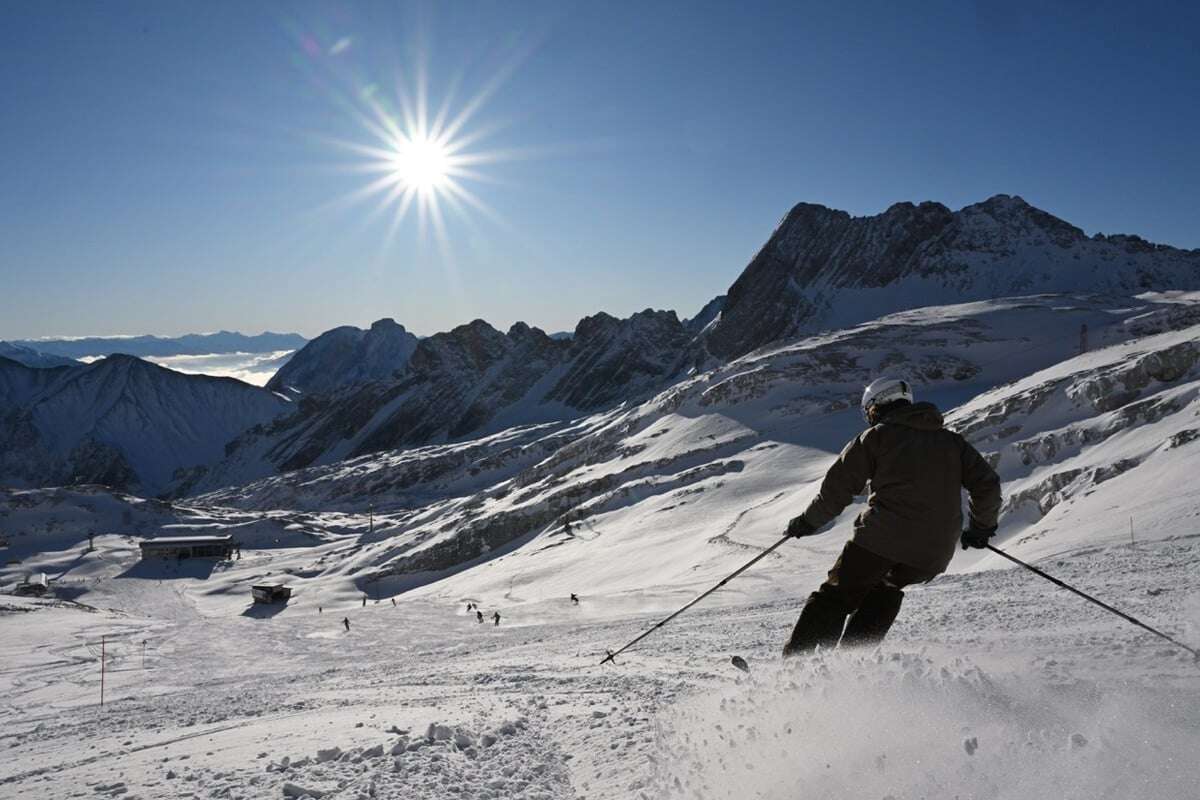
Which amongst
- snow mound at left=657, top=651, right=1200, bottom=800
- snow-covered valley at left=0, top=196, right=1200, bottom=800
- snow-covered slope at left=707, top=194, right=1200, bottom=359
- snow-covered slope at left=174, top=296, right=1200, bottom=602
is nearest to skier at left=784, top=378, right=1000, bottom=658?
snow-covered valley at left=0, top=196, right=1200, bottom=800

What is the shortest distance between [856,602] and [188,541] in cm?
9672

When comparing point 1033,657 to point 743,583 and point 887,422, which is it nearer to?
point 887,422

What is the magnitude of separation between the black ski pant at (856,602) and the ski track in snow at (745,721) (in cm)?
36

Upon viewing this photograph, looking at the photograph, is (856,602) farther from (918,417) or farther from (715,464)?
(715,464)

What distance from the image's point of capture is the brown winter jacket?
18.7 ft

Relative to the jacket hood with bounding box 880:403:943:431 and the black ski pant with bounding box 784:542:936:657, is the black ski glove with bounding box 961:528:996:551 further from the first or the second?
the jacket hood with bounding box 880:403:943:431

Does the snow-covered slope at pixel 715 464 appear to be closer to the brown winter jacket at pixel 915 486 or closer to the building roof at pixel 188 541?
the building roof at pixel 188 541

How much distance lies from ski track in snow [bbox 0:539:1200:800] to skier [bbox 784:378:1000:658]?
51 centimetres

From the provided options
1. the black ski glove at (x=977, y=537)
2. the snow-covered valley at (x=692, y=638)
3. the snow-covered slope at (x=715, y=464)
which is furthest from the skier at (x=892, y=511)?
the snow-covered slope at (x=715, y=464)

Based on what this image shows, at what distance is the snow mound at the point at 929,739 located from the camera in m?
3.50

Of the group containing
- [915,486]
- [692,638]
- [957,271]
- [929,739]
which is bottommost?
[692,638]

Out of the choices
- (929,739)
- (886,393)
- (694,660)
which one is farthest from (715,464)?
(929,739)

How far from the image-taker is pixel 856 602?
594 centimetres

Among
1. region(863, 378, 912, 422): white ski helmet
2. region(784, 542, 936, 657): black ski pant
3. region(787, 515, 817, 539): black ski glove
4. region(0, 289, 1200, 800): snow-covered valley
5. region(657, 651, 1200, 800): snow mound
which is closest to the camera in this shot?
region(657, 651, 1200, 800): snow mound
